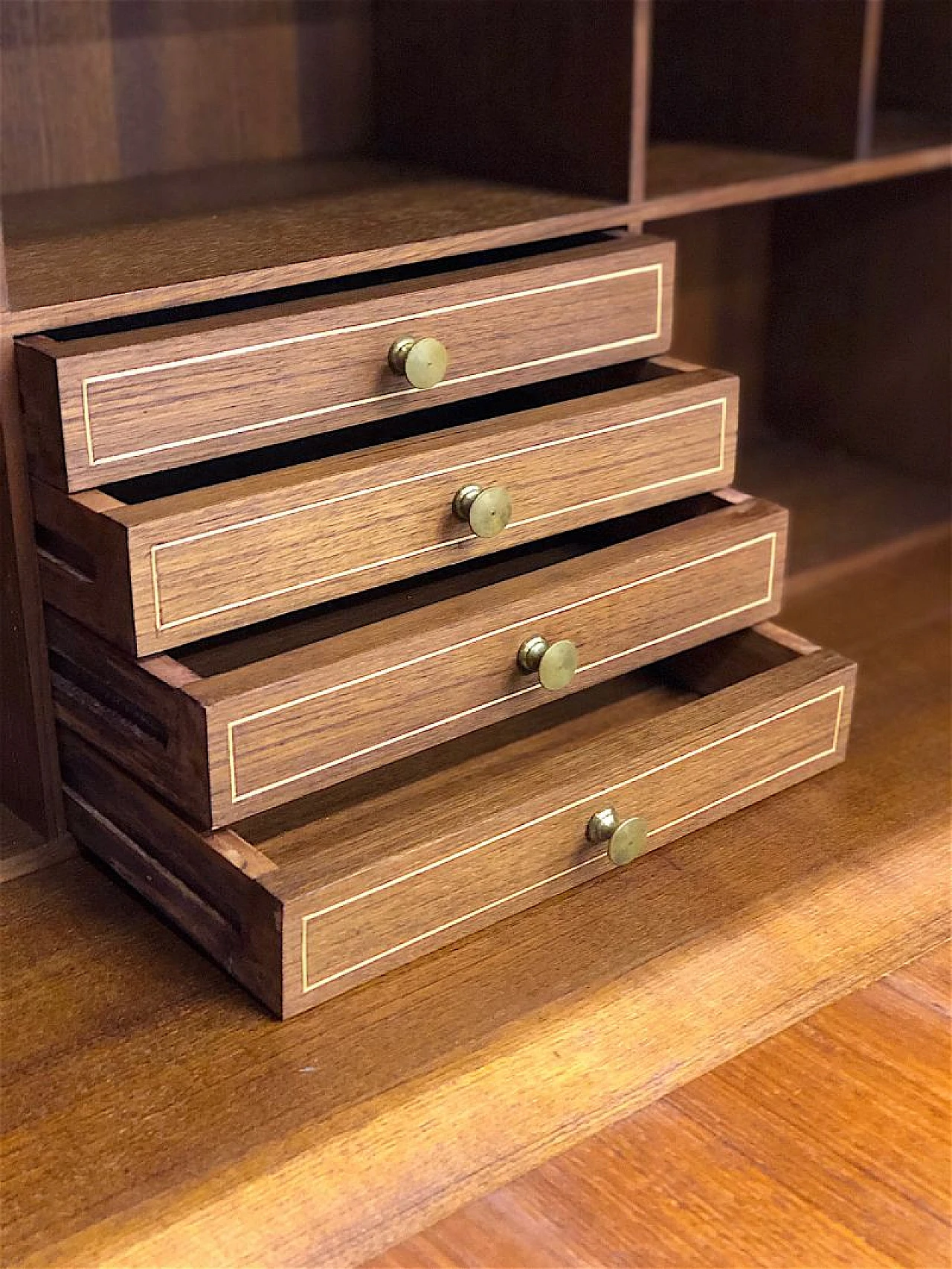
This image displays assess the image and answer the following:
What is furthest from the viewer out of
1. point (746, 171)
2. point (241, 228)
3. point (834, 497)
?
point (834, 497)

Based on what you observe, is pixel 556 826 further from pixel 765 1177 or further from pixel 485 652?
pixel 765 1177

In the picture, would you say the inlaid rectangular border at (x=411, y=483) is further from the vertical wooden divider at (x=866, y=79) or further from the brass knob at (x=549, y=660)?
the vertical wooden divider at (x=866, y=79)

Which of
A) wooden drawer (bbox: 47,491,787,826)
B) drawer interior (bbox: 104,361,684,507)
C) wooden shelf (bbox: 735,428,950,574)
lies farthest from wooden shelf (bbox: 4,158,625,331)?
wooden shelf (bbox: 735,428,950,574)

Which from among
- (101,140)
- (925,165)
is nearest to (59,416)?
(101,140)

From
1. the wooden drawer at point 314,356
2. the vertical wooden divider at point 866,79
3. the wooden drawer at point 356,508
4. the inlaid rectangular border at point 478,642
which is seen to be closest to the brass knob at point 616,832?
the inlaid rectangular border at point 478,642

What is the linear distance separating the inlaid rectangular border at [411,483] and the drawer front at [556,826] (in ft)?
0.56

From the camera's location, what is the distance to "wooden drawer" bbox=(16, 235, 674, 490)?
1.04 m

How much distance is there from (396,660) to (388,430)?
34 centimetres

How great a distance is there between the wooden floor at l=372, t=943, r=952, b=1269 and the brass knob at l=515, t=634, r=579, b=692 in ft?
0.94

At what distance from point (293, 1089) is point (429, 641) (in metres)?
0.30

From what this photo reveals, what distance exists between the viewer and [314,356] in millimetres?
1112

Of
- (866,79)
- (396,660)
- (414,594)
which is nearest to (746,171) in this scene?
(866,79)

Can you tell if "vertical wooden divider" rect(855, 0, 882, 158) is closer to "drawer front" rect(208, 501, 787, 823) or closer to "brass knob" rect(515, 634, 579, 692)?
"drawer front" rect(208, 501, 787, 823)

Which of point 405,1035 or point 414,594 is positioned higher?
point 414,594
